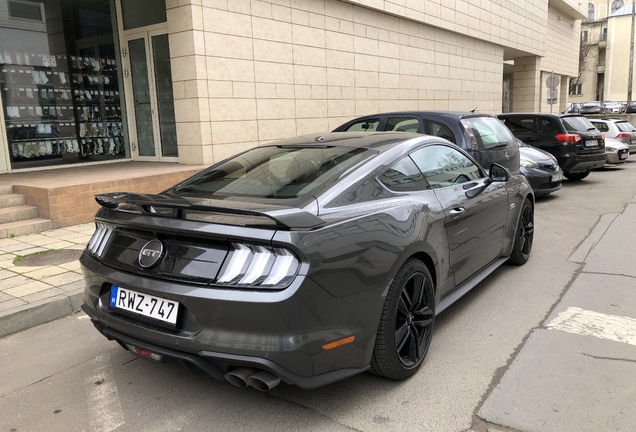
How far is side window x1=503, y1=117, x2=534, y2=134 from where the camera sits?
12.1 meters

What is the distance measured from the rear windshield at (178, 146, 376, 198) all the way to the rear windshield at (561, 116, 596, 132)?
32.3 ft

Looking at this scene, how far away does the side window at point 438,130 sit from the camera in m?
7.09

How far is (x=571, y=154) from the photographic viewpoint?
37.8 feet

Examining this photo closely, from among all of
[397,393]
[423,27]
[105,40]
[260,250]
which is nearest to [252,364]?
[260,250]

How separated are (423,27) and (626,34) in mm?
61347

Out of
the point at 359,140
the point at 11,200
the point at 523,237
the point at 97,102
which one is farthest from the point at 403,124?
the point at 97,102

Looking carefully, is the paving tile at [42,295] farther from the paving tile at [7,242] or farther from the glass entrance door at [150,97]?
the glass entrance door at [150,97]

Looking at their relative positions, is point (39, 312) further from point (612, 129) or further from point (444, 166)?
point (612, 129)

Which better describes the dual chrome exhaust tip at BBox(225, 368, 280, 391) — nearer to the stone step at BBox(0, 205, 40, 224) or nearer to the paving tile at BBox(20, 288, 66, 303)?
the paving tile at BBox(20, 288, 66, 303)

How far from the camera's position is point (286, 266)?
8.13ft

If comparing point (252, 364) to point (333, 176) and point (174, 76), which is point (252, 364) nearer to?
point (333, 176)

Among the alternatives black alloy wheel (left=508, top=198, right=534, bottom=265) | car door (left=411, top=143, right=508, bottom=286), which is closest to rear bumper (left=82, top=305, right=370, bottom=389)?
car door (left=411, top=143, right=508, bottom=286)

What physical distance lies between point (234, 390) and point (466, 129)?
5155 millimetres

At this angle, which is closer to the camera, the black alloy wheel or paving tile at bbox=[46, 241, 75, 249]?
the black alloy wheel
